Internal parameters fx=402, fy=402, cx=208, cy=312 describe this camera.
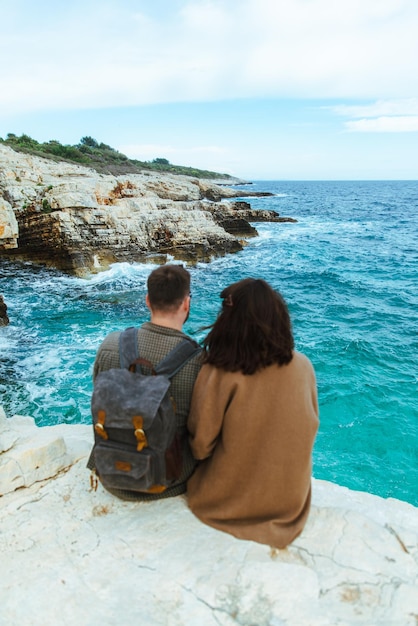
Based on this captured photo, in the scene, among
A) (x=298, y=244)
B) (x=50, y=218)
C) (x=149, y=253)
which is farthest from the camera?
(x=298, y=244)

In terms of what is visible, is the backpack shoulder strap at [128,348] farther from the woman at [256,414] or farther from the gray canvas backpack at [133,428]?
the woman at [256,414]

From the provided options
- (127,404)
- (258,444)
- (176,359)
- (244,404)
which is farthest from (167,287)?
(258,444)

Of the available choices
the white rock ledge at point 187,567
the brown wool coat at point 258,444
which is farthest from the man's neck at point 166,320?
the white rock ledge at point 187,567

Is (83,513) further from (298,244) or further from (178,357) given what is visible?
(298,244)

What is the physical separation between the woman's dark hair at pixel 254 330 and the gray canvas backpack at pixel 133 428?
1.60 ft

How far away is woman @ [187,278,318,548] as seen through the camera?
2.53 m

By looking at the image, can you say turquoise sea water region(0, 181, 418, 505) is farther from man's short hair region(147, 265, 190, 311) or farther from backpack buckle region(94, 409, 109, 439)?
backpack buckle region(94, 409, 109, 439)

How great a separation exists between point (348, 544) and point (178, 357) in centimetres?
175

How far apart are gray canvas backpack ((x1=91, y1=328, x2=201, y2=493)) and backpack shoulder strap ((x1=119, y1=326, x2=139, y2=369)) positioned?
0.08 m

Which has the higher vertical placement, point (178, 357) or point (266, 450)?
point (178, 357)

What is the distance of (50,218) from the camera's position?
63.6 ft

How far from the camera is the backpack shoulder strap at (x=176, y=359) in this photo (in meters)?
2.78

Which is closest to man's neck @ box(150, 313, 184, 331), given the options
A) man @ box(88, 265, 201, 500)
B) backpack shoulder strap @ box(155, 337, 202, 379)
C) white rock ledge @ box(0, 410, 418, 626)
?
man @ box(88, 265, 201, 500)

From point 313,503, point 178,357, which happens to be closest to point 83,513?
point 178,357
